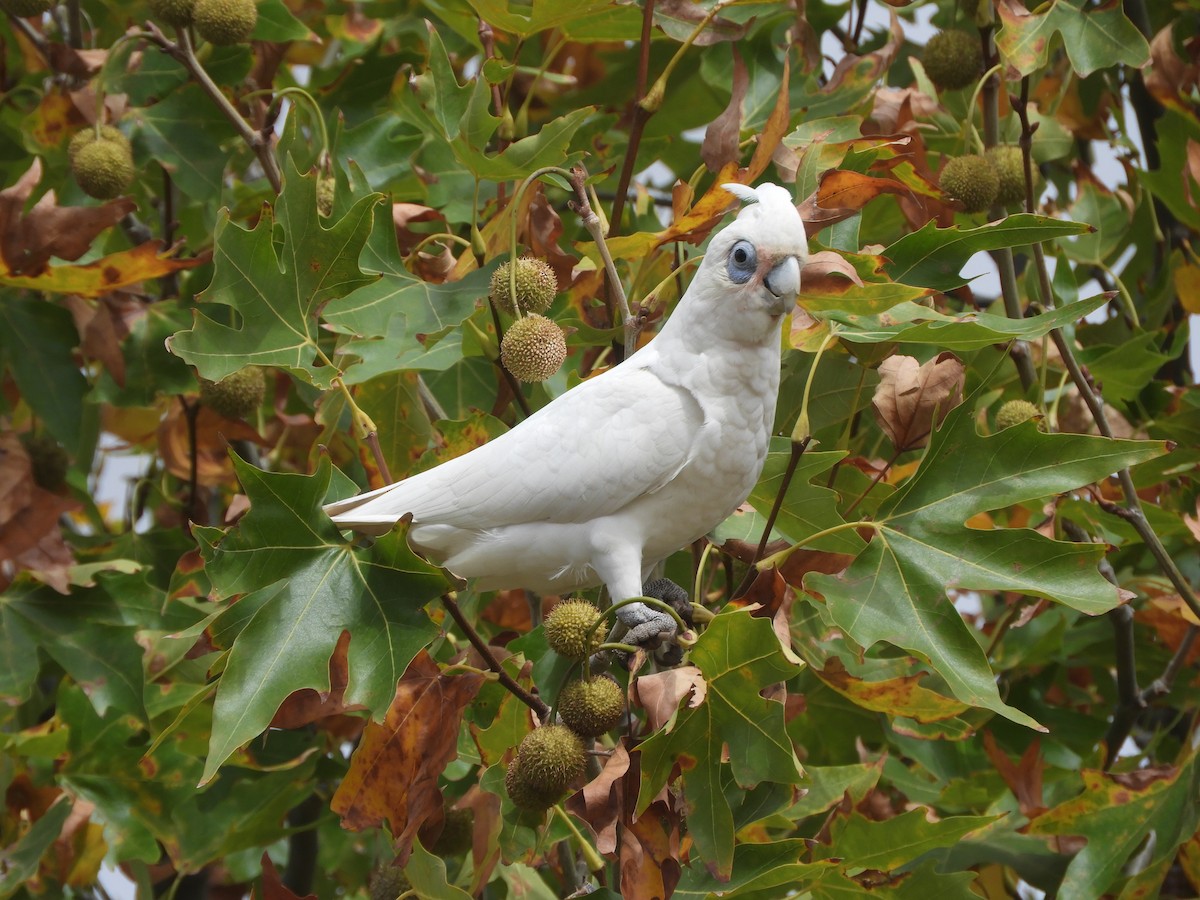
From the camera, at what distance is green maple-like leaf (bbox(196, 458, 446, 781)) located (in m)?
2.13

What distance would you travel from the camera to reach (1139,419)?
11.8 feet

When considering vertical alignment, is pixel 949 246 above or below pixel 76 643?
above

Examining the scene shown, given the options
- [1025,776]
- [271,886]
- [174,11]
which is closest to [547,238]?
[174,11]

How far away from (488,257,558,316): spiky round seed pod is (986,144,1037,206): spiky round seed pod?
3.54 ft

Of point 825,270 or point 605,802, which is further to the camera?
point 825,270

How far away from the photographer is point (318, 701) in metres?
2.47

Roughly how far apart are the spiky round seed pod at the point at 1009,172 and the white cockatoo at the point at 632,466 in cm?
94

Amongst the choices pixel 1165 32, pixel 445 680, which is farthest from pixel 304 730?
pixel 1165 32

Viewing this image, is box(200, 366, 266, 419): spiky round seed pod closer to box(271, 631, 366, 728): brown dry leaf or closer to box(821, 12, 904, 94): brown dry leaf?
box(271, 631, 366, 728): brown dry leaf

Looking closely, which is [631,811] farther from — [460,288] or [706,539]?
[460,288]

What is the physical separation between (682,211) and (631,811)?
1.19 m

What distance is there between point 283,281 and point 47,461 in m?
1.60

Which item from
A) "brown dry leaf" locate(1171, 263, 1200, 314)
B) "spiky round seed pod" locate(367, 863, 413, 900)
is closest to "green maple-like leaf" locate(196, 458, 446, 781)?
"spiky round seed pod" locate(367, 863, 413, 900)

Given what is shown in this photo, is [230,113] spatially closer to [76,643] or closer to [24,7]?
[24,7]
